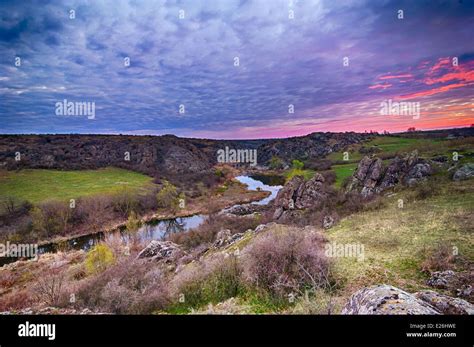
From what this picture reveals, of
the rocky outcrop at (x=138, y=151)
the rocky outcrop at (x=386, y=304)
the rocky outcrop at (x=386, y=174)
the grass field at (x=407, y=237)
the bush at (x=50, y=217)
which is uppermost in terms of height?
the rocky outcrop at (x=138, y=151)

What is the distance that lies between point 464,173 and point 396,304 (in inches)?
549

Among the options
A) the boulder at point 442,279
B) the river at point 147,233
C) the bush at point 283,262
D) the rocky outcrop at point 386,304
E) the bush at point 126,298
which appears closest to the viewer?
the rocky outcrop at point 386,304

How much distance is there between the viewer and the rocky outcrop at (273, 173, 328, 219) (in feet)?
64.7

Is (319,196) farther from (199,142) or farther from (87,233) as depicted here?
(199,142)

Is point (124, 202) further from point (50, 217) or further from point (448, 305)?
point (448, 305)

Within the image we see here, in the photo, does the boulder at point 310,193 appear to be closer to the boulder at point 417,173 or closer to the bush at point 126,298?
the boulder at point 417,173

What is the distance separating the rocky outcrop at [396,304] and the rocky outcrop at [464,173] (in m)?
12.6

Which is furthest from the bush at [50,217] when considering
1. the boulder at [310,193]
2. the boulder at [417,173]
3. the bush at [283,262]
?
the boulder at [417,173]

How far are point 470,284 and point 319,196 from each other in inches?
610

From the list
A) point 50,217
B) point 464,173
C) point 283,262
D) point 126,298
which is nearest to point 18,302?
point 126,298

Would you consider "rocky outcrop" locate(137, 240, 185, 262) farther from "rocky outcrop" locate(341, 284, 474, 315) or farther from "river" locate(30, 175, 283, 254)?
"rocky outcrop" locate(341, 284, 474, 315)

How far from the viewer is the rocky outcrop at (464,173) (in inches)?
464
